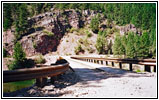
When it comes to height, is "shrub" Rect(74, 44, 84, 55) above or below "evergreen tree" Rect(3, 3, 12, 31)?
below

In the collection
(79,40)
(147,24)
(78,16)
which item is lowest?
(79,40)

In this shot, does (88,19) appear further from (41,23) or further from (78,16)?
(41,23)

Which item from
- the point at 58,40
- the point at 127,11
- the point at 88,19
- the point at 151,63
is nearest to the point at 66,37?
the point at 58,40

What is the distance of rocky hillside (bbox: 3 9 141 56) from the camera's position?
80.8 metres

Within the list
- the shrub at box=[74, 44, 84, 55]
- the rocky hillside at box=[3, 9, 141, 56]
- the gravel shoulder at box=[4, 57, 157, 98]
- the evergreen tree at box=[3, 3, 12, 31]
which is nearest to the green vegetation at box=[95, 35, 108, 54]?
the rocky hillside at box=[3, 9, 141, 56]

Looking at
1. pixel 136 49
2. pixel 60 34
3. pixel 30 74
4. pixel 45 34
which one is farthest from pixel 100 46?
pixel 30 74

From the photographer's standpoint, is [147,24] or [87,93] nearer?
[87,93]

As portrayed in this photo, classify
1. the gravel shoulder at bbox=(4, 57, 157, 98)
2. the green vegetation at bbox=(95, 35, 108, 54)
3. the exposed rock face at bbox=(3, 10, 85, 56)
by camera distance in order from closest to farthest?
the gravel shoulder at bbox=(4, 57, 157, 98) < the green vegetation at bbox=(95, 35, 108, 54) < the exposed rock face at bbox=(3, 10, 85, 56)

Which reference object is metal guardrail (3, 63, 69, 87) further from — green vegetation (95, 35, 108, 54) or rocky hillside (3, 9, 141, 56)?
rocky hillside (3, 9, 141, 56)

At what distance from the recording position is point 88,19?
362ft

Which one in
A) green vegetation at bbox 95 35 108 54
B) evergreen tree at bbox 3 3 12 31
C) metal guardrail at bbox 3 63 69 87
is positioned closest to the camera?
metal guardrail at bbox 3 63 69 87

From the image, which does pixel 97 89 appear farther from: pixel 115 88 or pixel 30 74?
pixel 30 74

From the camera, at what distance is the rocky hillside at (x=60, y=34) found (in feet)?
265

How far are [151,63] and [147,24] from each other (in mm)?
106721
